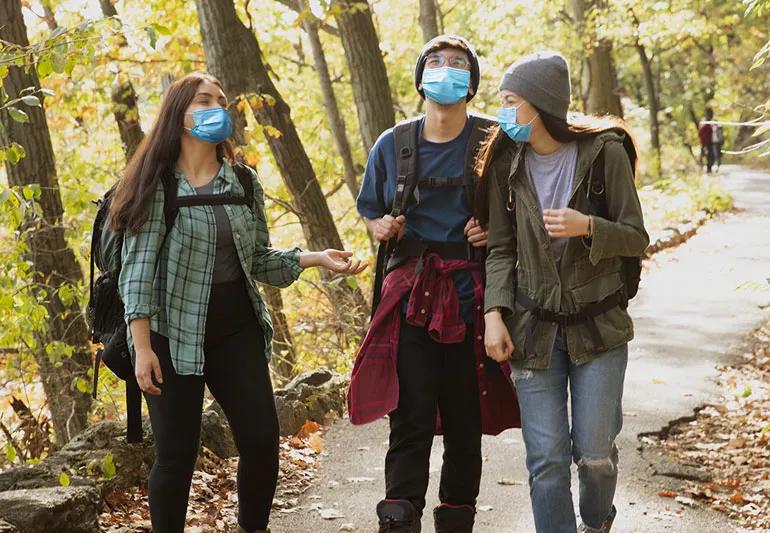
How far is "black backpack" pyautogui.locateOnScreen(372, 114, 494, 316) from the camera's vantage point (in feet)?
14.1

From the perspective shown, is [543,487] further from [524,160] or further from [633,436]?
[633,436]

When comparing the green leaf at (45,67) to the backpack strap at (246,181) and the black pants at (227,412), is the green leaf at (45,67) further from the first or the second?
the black pants at (227,412)

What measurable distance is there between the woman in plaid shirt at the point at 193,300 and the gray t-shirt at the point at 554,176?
4.03ft

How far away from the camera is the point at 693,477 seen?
21.0 feet

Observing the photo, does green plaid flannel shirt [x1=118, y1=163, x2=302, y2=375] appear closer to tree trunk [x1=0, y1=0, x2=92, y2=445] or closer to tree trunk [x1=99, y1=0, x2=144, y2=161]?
tree trunk [x1=0, y1=0, x2=92, y2=445]

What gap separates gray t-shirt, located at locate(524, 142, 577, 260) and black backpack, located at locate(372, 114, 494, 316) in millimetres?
310

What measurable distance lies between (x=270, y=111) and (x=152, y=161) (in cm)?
654

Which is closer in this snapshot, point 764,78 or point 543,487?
point 543,487

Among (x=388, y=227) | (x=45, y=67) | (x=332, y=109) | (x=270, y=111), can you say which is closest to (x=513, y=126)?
(x=388, y=227)

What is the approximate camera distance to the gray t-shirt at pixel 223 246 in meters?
4.18

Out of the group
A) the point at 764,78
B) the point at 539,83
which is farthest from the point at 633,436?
the point at 764,78

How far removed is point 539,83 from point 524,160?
329 mm

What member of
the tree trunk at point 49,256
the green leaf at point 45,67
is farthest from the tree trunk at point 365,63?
the green leaf at point 45,67

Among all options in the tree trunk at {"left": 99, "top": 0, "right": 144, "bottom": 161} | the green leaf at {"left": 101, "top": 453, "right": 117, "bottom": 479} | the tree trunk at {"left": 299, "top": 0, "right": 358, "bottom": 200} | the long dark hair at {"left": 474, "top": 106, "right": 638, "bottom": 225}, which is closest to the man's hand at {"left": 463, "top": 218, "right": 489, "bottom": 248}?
the long dark hair at {"left": 474, "top": 106, "right": 638, "bottom": 225}
